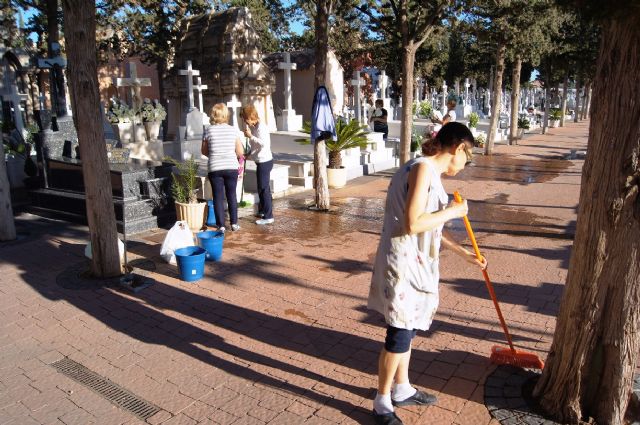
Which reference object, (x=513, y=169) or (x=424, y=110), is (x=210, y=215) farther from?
(x=424, y=110)

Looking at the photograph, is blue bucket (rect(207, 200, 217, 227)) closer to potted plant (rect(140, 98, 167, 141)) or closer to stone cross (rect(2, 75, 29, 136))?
potted plant (rect(140, 98, 167, 141))

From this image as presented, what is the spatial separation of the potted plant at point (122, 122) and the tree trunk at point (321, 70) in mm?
5266

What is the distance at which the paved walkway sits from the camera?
3391mm

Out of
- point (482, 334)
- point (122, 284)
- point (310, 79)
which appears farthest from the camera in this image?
point (310, 79)

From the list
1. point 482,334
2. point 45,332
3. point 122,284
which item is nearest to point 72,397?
point 45,332

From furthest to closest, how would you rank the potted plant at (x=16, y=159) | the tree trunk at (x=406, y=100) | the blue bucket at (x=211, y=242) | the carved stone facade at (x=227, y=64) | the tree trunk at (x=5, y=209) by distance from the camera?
the carved stone facade at (x=227, y=64), the potted plant at (x=16, y=159), the tree trunk at (x=406, y=100), the tree trunk at (x=5, y=209), the blue bucket at (x=211, y=242)

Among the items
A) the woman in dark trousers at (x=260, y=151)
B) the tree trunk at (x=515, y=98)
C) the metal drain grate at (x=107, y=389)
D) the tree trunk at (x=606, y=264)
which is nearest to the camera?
the tree trunk at (x=606, y=264)

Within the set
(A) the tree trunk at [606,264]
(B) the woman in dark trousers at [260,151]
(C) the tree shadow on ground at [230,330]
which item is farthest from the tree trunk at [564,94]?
(A) the tree trunk at [606,264]

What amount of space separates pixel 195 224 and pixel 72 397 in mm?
4085

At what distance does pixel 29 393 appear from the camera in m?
3.59

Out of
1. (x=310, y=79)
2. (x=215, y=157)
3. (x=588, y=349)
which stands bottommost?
(x=588, y=349)

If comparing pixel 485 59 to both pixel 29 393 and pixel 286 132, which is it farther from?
pixel 29 393

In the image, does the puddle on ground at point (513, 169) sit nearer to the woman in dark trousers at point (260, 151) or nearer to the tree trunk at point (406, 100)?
the tree trunk at point (406, 100)

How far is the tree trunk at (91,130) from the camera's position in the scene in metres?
5.14
